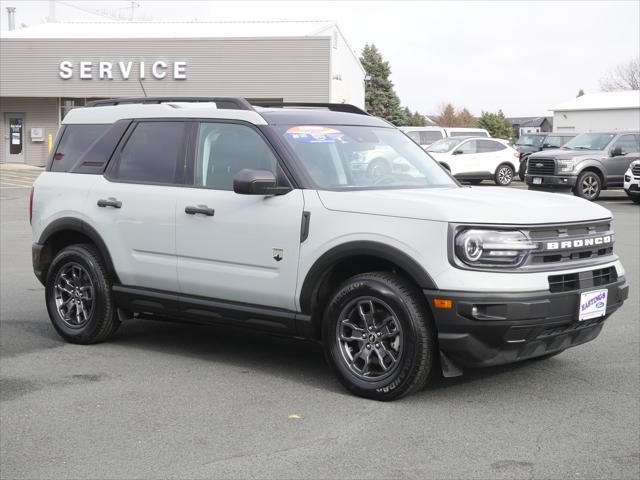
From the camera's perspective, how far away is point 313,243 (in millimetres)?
5656

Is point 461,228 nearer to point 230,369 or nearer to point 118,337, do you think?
point 230,369

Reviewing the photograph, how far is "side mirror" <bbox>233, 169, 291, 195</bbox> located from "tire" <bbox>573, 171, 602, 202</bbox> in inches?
749

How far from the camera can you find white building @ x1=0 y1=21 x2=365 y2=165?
125 ft

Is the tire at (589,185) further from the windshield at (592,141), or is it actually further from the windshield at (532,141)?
the windshield at (532,141)

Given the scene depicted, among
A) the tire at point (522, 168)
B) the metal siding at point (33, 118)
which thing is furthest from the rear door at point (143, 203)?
the metal siding at point (33, 118)

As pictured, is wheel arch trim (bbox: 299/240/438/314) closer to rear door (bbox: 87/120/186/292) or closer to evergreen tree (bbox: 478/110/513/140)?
rear door (bbox: 87/120/186/292)

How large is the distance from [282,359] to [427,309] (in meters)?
1.65

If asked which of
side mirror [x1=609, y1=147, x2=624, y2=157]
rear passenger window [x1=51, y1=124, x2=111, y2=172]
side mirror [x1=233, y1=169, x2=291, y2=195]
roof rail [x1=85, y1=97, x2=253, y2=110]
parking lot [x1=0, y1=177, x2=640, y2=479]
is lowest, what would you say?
parking lot [x1=0, y1=177, x2=640, y2=479]

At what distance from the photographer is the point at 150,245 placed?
21.4 feet

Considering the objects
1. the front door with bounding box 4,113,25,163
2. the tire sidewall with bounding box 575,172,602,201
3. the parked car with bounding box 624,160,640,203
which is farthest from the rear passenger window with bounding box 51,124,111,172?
the front door with bounding box 4,113,25,163

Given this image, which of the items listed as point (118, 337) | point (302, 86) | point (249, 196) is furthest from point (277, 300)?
point (302, 86)

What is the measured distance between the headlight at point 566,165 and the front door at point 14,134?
27.4 meters

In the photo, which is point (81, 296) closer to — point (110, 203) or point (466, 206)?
point (110, 203)

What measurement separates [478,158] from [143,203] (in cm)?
2317
